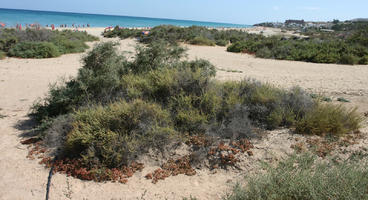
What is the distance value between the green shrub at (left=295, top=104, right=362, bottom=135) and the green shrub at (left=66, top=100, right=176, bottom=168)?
2.51 m

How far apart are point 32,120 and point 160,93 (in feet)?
10.8

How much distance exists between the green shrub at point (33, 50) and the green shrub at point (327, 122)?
14587mm

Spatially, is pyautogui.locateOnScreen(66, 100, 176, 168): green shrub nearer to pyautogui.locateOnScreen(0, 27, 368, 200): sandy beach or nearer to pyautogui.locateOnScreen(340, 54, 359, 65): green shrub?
pyautogui.locateOnScreen(0, 27, 368, 200): sandy beach

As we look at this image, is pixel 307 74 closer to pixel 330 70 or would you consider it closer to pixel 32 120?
pixel 330 70

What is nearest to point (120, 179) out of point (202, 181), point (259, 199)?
point (202, 181)

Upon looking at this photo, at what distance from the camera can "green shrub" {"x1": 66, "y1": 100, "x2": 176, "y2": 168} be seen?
386 centimetres

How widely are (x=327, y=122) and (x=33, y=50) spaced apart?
50.8 ft

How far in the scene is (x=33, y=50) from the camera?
46.2 ft

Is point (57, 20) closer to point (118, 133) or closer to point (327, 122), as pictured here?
point (118, 133)

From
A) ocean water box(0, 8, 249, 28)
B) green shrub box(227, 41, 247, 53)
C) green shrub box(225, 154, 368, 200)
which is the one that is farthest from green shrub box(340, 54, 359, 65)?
ocean water box(0, 8, 249, 28)

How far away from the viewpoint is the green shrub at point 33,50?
1390cm

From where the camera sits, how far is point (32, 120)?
5820mm

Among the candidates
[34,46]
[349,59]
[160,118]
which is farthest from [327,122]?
[34,46]

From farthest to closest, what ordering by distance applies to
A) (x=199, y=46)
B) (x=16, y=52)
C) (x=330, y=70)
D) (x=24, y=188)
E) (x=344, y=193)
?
(x=199, y=46) < (x=16, y=52) < (x=330, y=70) < (x=24, y=188) < (x=344, y=193)
